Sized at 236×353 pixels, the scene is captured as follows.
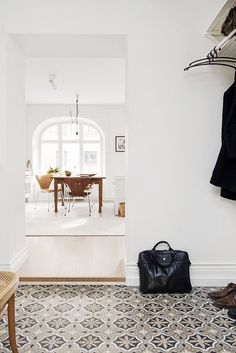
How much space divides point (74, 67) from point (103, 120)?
9.78ft

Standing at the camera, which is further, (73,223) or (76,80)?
(76,80)

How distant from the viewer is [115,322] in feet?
6.29

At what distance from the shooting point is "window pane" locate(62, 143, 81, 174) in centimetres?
810

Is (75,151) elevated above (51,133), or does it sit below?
below

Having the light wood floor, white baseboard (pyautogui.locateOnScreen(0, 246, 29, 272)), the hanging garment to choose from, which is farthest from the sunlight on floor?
the hanging garment

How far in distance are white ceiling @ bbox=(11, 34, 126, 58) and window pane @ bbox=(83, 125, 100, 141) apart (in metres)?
5.15

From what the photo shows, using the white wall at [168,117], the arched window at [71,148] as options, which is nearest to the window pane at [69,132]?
the arched window at [71,148]

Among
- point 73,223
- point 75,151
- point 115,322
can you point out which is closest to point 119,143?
point 75,151

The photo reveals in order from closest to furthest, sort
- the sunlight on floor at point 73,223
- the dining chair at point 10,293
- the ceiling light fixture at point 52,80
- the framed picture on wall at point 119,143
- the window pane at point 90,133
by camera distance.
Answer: the dining chair at point 10,293 → the sunlight on floor at point 73,223 → the ceiling light fixture at point 52,80 → the framed picture on wall at point 119,143 → the window pane at point 90,133

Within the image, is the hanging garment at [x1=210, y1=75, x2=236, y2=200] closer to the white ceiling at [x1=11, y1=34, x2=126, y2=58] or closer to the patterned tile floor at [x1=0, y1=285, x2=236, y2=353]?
the patterned tile floor at [x1=0, y1=285, x2=236, y2=353]

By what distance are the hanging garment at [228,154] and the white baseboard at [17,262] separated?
1.88 meters

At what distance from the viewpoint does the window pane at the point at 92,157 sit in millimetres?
8164

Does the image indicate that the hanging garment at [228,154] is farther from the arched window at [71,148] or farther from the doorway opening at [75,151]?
the arched window at [71,148]

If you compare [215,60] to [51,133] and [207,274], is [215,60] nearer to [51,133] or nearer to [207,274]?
[207,274]
